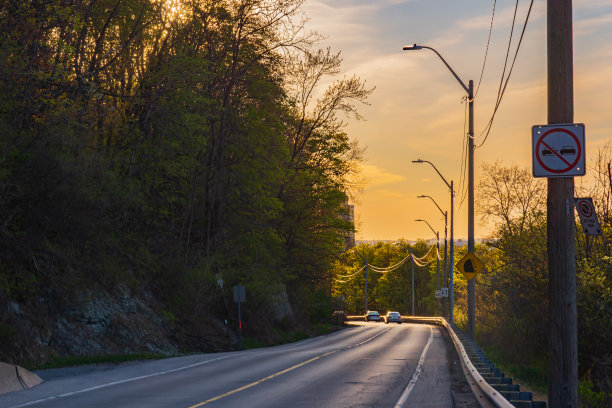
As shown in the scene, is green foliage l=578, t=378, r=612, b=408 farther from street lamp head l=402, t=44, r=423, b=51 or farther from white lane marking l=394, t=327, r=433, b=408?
street lamp head l=402, t=44, r=423, b=51

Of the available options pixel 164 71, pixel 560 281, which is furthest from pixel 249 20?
pixel 560 281

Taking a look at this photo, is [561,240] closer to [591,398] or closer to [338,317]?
[591,398]

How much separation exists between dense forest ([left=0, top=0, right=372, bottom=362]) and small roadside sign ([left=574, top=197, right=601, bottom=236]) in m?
15.1

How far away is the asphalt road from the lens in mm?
14734

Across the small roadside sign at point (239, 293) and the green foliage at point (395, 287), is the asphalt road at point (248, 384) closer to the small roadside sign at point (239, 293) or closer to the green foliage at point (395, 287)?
the small roadside sign at point (239, 293)

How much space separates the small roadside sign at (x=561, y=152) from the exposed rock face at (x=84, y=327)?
15678 millimetres

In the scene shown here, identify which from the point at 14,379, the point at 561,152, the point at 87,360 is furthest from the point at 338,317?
the point at 561,152

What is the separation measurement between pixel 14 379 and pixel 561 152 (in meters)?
12.5

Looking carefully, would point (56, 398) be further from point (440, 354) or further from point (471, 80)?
point (471, 80)

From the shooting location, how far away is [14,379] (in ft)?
53.7

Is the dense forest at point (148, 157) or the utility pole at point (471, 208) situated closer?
the dense forest at point (148, 157)

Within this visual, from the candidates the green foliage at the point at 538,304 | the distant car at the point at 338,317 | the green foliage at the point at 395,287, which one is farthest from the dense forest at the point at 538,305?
the green foliage at the point at 395,287

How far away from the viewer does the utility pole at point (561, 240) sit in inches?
385

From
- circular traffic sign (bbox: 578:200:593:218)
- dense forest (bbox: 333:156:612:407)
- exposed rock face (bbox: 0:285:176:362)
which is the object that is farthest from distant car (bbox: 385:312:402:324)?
circular traffic sign (bbox: 578:200:593:218)
